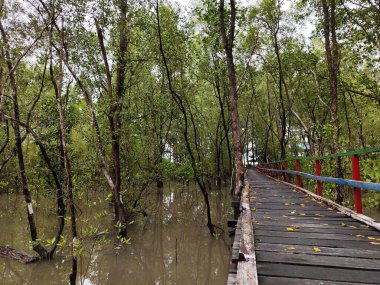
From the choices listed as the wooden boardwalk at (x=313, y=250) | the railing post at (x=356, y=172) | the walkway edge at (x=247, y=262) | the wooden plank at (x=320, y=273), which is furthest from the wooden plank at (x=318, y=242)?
the railing post at (x=356, y=172)

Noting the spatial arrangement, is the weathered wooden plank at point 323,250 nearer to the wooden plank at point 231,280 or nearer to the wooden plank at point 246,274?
the wooden plank at point 246,274

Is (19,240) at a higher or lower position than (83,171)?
lower

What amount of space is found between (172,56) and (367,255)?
37.6 feet

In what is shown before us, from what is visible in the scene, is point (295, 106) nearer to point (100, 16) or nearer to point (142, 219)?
point (142, 219)

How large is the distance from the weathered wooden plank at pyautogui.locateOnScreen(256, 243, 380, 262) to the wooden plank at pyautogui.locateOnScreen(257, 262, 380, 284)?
49 centimetres

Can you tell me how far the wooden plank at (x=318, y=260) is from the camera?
9.77 ft

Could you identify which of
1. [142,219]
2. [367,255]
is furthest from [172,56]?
[367,255]

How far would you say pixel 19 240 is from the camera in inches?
512

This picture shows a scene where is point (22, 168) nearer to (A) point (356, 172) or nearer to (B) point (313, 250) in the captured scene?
(B) point (313, 250)

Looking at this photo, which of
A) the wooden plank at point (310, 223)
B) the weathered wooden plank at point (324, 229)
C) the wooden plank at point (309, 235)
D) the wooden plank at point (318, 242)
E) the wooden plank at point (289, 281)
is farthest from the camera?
the wooden plank at point (310, 223)

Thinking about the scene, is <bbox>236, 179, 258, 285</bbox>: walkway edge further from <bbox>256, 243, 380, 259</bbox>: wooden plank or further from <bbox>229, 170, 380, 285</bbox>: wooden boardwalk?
<bbox>256, 243, 380, 259</bbox>: wooden plank

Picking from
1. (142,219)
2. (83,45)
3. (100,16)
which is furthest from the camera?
(142,219)

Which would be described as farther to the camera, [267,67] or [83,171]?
[267,67]

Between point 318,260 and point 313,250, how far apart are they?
0.38 meters
